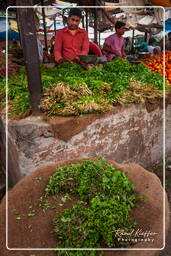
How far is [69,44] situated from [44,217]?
3885 mm

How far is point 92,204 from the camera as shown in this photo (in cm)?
174

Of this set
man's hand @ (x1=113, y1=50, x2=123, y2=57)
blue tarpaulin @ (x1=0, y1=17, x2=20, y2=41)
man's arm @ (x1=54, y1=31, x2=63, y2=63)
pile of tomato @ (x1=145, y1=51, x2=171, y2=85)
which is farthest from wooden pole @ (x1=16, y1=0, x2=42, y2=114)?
blue tarpaulin @ (x1=0, y1=17, x2=20, y2=41)

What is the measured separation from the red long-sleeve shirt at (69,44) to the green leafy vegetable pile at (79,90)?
2.39 feet

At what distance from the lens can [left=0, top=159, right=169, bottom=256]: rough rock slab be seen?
1542mm

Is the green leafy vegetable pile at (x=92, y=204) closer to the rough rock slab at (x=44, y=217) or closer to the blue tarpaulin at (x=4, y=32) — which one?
the rough rock slab at (x=44, y=217)

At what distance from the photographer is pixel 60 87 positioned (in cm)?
303

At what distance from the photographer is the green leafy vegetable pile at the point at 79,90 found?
298 cm

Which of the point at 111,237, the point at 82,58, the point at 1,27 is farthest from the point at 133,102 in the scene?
the point at 1,27

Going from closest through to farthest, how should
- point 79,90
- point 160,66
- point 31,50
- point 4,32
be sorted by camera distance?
point 31,50
point 79,90
point 160,66
point 4,32

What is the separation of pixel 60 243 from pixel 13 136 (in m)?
1.63

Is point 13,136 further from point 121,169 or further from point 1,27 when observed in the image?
point 1,27

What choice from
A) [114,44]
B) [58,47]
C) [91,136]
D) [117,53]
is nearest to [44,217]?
[91,136]

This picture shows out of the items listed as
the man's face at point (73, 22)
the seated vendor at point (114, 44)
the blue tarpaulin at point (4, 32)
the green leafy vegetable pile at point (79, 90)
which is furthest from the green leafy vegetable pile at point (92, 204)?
the blue tarpaulin at point (4, 32)

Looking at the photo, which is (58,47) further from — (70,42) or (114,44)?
(114,44)
